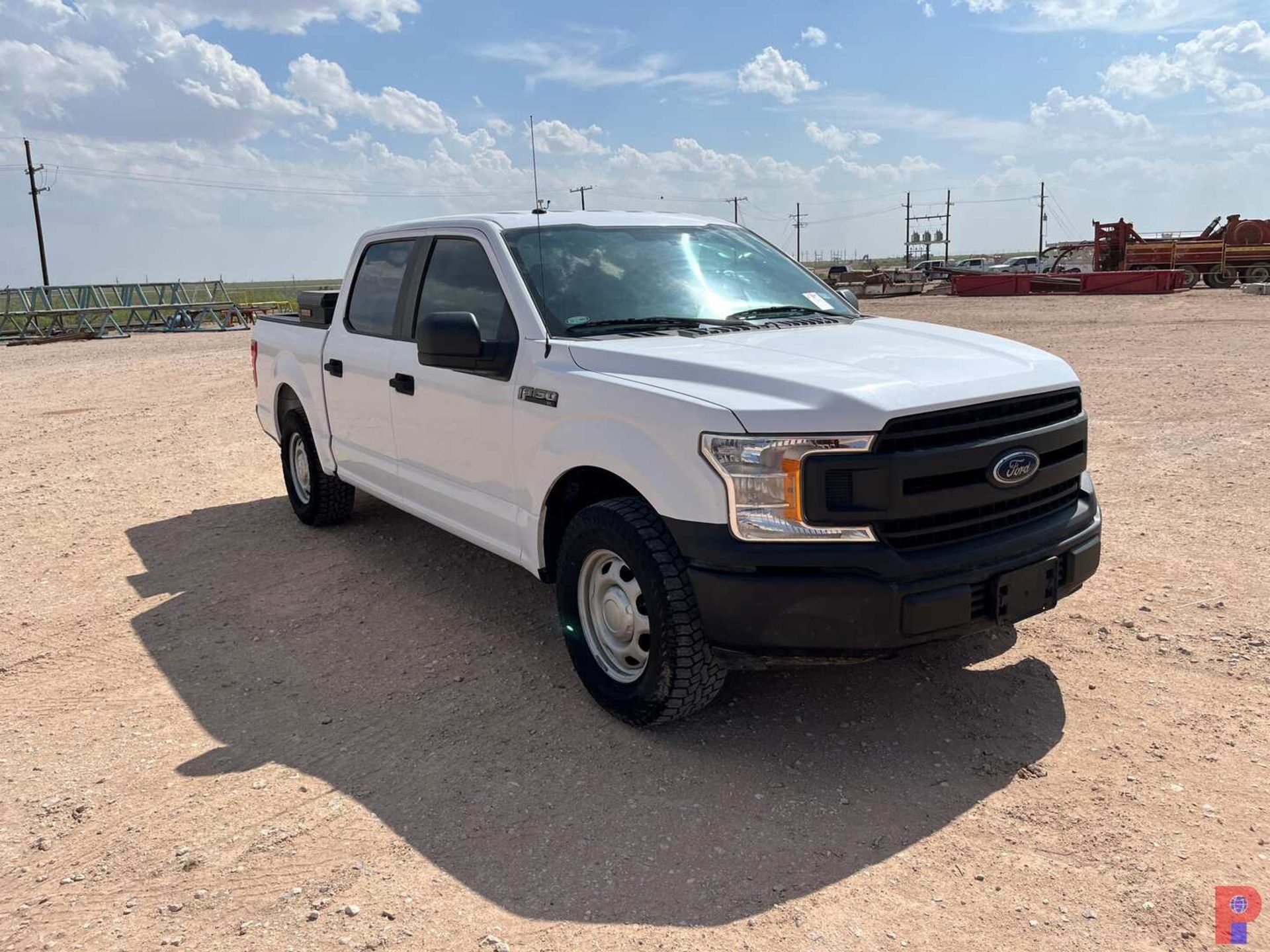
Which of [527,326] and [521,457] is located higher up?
[527,326]

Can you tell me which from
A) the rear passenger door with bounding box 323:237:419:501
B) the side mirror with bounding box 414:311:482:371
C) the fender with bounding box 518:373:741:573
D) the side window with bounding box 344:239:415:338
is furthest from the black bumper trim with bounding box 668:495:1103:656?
the side window with bounding box 344:239:415:338

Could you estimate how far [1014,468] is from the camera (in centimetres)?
348

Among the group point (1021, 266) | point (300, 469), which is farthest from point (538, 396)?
point (1021, 266)

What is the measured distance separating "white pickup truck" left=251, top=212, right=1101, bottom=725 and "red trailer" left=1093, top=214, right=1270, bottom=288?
3418 cm

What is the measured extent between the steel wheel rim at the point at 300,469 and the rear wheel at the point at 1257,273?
36.1m

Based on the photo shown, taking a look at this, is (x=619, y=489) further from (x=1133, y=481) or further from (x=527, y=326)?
(x=1133, y=481)

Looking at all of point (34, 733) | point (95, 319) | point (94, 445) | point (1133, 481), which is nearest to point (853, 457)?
point (34, 733)

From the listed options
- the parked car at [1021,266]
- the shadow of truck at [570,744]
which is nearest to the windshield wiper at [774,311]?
the shadow of truck at [570,744]

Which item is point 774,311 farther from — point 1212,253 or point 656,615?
point 1212,253

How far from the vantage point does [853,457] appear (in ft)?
10.5

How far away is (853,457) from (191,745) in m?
2.85

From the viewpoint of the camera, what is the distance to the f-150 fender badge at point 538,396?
404cm

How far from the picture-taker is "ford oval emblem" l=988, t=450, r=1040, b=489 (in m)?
3.42

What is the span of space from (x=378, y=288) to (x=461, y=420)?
1.44 meters
